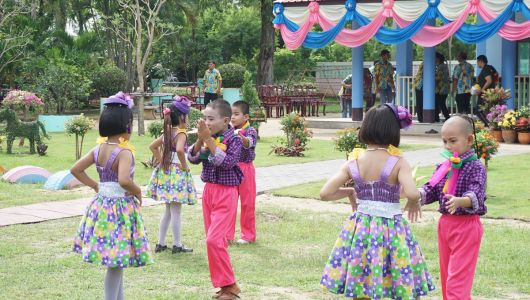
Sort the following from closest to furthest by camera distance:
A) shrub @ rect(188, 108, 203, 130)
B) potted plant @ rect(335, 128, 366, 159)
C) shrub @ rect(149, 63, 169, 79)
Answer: potted plant @ rect(335, 128, 366, 159)
shrub @ rect(188, 108, 203, 130)
shrub @ rect(149, 63, 169, 79)

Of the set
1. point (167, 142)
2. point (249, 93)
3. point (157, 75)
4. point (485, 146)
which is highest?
point (157, 75)

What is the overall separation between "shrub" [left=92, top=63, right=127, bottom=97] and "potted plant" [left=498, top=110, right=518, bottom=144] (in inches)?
656

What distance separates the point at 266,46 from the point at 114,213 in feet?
99.1

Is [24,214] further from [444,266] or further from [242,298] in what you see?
[444,266]

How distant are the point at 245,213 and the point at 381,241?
3.91m

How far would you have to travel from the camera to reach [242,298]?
688 centimetres

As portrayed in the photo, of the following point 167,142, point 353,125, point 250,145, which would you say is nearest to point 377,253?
point 250,145

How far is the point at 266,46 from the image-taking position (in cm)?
3600

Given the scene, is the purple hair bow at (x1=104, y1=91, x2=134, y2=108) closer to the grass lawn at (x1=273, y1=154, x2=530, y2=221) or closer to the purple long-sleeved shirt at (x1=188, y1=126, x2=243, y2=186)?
the purple long-sleeved shirt at (x1=188, y1=126, x2=243, y2=186)

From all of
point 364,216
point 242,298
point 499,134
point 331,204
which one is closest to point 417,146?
point 499,134

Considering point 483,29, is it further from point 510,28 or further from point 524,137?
point 524,137

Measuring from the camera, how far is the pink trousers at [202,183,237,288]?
6863mm

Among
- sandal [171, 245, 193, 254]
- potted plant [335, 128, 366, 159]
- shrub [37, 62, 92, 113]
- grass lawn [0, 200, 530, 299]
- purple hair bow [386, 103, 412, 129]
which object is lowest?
grass lawn [0, 200, 530, 299]

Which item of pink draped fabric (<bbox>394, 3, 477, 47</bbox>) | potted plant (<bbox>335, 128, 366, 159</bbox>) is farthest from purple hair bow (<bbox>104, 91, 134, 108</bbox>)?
pink draped fabric (<bbox>394, 3, 477, 47</bbox>)
